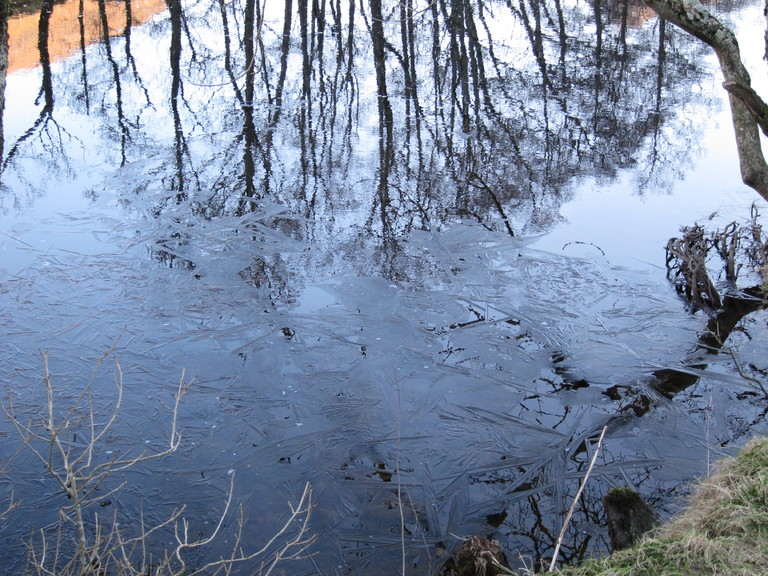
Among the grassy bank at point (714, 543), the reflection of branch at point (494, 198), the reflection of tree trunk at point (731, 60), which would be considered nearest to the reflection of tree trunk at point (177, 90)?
the reflection of branch at point (494, 198)

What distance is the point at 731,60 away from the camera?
3.82 metres

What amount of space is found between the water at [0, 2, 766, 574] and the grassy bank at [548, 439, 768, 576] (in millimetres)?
1582

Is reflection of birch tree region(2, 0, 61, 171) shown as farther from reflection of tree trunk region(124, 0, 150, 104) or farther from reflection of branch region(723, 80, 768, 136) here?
reflection of branch region(723, 80, 768, 136)

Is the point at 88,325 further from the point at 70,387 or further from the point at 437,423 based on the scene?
the point at 437,423

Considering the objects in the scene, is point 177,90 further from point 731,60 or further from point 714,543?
point 714,543

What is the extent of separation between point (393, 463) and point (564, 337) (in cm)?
238

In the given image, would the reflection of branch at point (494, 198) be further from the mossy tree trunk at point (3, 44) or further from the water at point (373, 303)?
the mossy tree trunk at point (3, 44)

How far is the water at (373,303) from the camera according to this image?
5477 mm

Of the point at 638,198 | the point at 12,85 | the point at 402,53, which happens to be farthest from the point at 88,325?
the point at 402,53

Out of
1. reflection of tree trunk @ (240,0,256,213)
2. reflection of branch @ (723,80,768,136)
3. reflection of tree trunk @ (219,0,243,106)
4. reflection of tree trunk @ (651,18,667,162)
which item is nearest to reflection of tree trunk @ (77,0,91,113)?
reflection of tree trunk @ (219,0,243,106)

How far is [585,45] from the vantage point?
17.4 metres

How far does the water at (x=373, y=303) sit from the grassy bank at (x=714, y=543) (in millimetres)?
1582

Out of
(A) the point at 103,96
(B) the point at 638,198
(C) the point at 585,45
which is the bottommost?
(B) the point at 638,198

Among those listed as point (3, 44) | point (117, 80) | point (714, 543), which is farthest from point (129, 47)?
point (714, 543)
